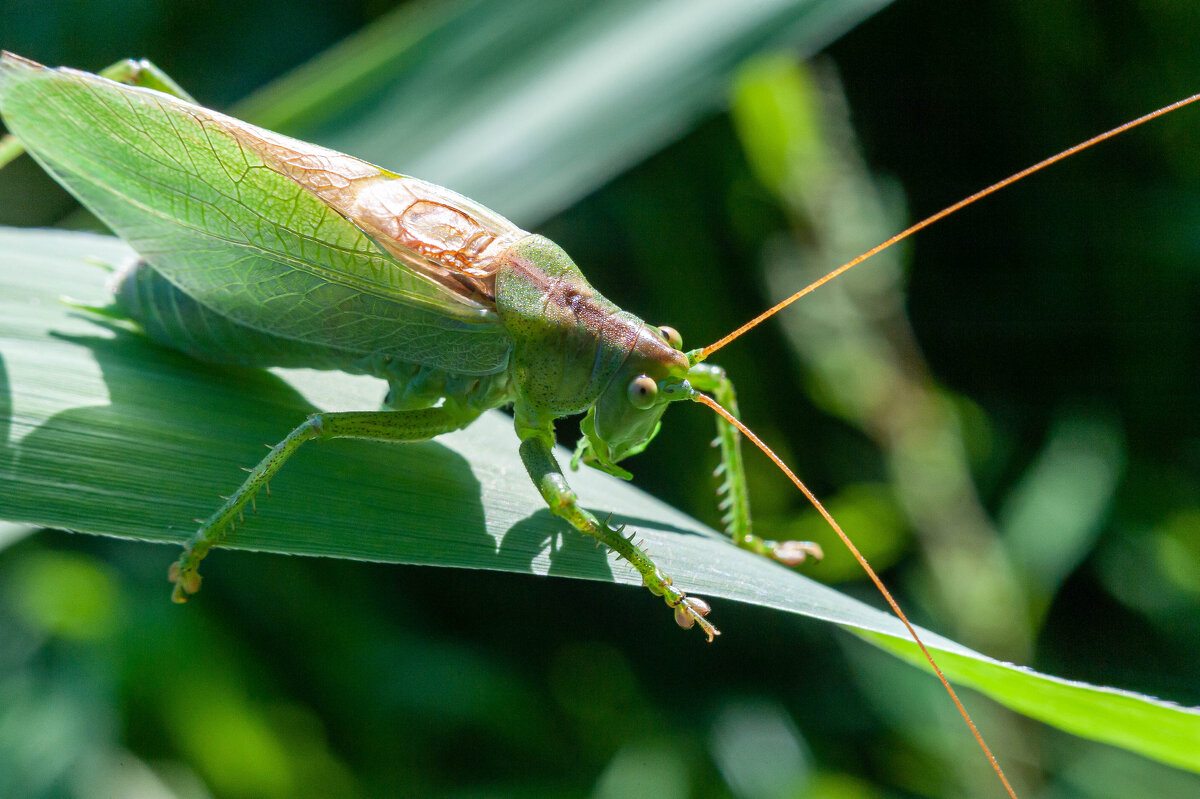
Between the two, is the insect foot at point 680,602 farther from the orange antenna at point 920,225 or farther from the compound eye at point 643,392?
the orange antenna at point 920,225

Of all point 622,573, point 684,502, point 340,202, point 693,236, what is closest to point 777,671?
point 684,502

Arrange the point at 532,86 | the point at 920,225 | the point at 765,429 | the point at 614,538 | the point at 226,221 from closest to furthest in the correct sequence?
the point at 920,225 → the point at 614,538 → the point at 226,221 → the point at 532,86 → the point at 765,429

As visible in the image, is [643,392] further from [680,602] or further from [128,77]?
[128,77]

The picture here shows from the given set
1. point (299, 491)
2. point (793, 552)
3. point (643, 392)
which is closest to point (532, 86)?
point (643, 392)

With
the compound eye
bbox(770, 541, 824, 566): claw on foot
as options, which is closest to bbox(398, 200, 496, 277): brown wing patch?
the compound eye

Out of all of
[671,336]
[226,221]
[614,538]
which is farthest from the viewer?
[671,336]

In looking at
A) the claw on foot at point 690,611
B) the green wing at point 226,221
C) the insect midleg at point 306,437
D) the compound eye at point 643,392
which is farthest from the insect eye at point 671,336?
the claw on foot at point 690,611

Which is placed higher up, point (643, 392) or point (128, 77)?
point (128, 77)

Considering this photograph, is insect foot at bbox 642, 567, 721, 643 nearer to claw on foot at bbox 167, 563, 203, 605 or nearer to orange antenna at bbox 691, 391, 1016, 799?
orange antenna at bbox 691, 391, 1016, 799
